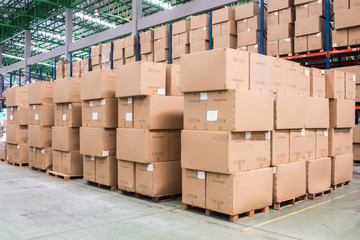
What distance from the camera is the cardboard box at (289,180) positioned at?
13.7 ft

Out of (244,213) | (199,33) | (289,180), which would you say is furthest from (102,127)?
(199,33)

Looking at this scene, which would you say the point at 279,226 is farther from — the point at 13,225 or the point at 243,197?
the point at 13,225

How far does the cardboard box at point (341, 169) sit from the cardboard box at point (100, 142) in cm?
361

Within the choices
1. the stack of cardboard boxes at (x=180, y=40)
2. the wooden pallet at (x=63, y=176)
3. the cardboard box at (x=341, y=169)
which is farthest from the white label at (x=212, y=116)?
the stack of cardboard boxes at (x=180, y=40)

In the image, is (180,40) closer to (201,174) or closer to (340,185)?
(340,185)

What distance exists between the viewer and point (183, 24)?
9.07m

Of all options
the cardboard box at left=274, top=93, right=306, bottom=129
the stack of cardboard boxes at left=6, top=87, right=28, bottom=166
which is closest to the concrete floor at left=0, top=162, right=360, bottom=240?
the cardboard box at left=274, top=93, right=306, bottom=129

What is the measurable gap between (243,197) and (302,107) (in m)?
1.70

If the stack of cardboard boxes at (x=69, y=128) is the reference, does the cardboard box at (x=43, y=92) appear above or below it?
above

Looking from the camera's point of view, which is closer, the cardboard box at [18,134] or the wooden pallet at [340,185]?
the wooden pallet at [340,185]

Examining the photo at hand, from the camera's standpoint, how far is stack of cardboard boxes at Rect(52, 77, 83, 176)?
6504mm

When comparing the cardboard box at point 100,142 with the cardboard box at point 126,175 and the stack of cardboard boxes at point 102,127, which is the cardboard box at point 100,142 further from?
the cardboard box at point 126,175

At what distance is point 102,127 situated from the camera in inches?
218

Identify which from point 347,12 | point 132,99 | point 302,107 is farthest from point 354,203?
point 347,12
